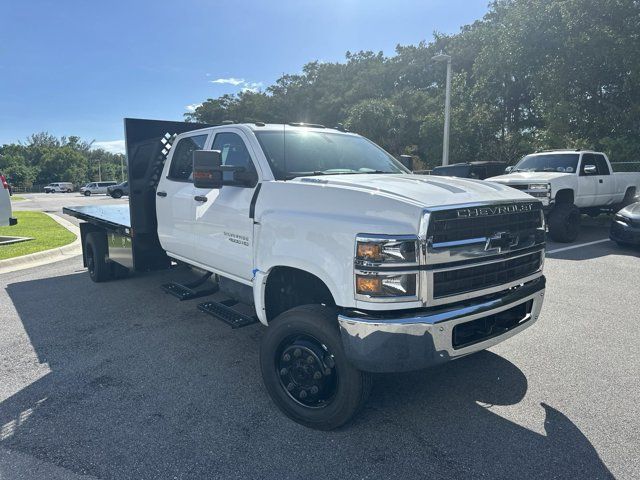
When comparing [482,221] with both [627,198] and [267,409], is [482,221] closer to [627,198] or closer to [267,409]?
[267,409]

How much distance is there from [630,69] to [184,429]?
1710 cm

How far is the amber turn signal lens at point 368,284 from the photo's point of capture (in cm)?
272

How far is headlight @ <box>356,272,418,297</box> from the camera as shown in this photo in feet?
8.86

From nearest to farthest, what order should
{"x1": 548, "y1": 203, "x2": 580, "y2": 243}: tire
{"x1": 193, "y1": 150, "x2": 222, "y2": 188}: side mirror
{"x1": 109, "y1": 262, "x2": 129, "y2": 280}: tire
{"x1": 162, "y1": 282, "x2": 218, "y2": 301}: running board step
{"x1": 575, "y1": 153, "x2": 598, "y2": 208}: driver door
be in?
{"x1": 193, "y1": 150, "x2": 222, "y2": 188}: side mirror < {"x1": 162, "y1": 282, "x2": 218, "y2": 301}: running board step < {"x1": 109, "y1": 262, "x2": 129, "y2": 280}: tire < {"x1": 548, "y1": 203, "x2": 580, "y2": 243}: tire < {"x1": 575, "y1": 153, "x2": 598, "y2": 208}: driver door

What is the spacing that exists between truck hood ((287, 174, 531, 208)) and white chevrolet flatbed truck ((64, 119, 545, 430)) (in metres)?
0.02

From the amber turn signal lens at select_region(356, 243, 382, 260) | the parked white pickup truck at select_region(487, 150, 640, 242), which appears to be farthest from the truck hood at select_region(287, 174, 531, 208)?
the parked white pickup truck at select_region(487, 150, 640, 242)

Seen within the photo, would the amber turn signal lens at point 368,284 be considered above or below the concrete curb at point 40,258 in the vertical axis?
above

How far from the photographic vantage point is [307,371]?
315 centimetres

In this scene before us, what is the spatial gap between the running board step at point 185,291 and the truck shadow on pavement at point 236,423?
0.46 meters

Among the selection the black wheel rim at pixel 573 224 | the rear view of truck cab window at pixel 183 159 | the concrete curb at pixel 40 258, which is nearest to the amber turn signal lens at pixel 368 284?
the rear view of truck cab window at pixel 183 159

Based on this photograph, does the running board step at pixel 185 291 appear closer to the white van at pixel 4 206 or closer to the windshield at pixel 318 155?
the windshield at pixel 318 155

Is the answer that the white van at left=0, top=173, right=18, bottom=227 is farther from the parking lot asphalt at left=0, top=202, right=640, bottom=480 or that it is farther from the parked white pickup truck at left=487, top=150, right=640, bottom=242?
the parked white pickup truck at left=487, top=150, right=640, bottom=242

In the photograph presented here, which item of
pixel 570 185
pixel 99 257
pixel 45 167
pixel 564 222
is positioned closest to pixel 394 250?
pixel 99 257

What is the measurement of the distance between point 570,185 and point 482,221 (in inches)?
353
